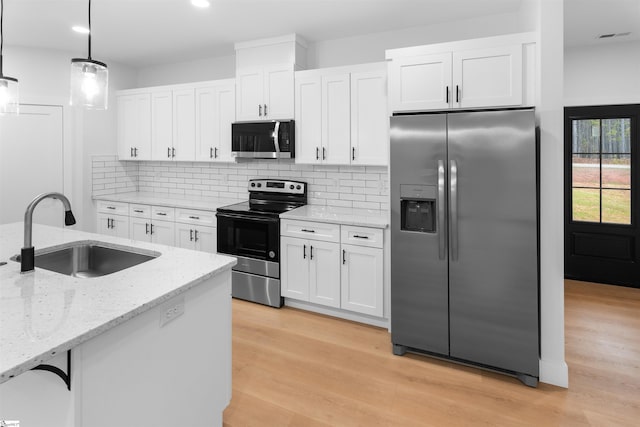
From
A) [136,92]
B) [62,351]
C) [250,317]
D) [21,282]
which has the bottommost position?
[250,317]

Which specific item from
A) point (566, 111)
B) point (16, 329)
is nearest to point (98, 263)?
point (16, 329)

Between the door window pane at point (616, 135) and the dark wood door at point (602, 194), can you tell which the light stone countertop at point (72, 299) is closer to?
the dark wood door at point (602, 194)

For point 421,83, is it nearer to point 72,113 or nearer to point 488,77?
point 488,77

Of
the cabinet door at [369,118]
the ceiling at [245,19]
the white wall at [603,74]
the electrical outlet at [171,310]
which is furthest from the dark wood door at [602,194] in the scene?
the electrical outlet at [171,310]

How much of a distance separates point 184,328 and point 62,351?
59cm

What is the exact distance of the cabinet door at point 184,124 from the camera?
179 inches

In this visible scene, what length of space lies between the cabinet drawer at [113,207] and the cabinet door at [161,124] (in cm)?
73

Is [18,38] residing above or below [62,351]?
above

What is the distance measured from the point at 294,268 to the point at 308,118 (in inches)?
59.7

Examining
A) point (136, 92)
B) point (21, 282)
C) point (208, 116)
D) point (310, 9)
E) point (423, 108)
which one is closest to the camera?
point (21, 282)

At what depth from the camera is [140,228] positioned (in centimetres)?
465

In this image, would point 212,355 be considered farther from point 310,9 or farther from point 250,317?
point 310,9

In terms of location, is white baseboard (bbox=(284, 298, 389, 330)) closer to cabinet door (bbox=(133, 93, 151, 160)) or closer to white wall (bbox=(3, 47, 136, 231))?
cabinet door (bbox=(133, 93, 151, 160))

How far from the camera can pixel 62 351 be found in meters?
1.12
